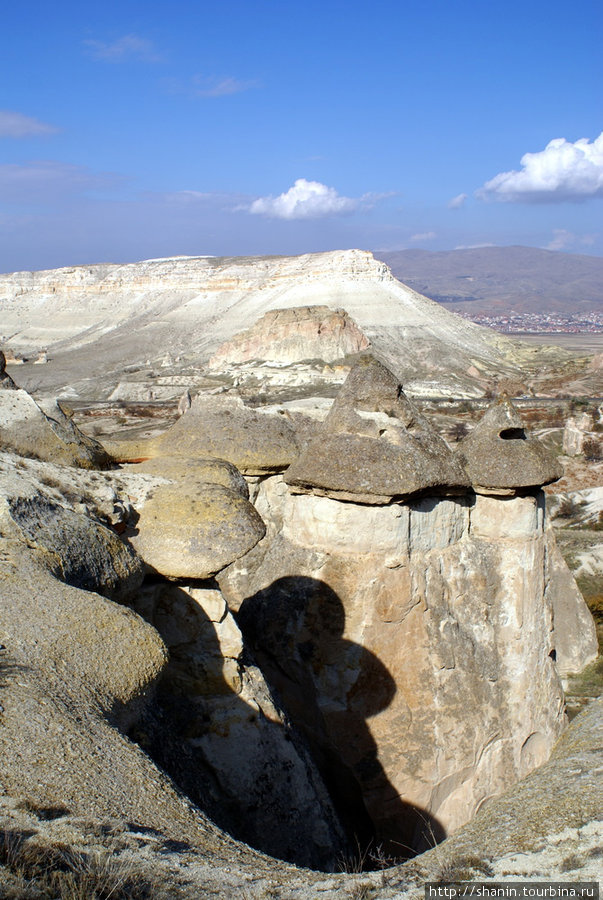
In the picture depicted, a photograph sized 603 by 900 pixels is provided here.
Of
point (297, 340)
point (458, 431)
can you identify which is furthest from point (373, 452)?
point (297, 340)

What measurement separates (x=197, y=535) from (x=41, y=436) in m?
2.08

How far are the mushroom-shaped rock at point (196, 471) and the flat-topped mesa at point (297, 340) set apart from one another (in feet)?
184

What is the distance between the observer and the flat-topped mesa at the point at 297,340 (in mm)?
63000

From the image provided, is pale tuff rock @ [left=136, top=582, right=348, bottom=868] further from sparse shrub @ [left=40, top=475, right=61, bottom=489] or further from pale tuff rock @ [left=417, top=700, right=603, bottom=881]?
pale tuff rock @ [left=417, top=700, right=603, bottom=881]

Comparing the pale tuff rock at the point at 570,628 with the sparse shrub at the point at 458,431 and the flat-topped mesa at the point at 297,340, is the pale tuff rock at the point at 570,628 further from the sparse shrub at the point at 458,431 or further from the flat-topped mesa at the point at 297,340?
the flat-topped mesa at the point at 297,340

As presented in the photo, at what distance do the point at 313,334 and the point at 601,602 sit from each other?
50.2 m

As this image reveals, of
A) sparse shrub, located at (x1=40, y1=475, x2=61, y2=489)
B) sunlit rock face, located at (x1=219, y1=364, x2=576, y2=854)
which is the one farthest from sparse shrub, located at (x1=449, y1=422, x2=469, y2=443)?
sparse shrub, located at (x1=40, y1=475, x2=61, y2=489)

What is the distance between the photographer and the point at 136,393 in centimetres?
5869

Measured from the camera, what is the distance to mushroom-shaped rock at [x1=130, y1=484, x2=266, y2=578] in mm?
4707

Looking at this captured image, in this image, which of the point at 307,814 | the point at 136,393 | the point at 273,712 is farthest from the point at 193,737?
the point at 136,393

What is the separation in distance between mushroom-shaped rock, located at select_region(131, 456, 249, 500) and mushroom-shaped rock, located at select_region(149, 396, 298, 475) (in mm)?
1086

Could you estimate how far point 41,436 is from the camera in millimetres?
6098

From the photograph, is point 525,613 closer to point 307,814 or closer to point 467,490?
point 467,490

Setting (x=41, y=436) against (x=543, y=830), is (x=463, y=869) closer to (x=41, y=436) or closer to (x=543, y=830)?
(x=543, y=830)
